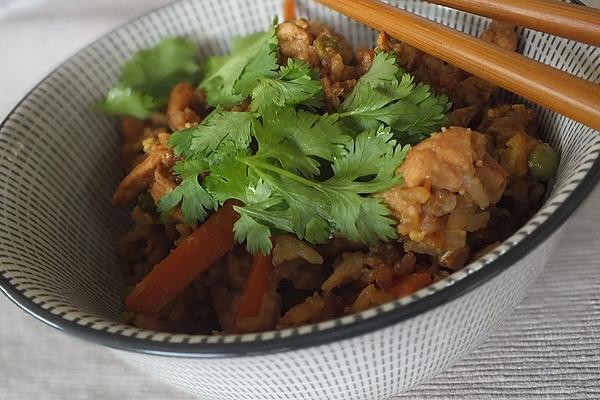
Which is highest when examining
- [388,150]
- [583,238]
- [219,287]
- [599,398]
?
[388,150]

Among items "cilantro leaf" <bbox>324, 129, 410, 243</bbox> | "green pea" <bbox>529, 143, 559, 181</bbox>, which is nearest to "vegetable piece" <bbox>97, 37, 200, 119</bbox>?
"cilantro leaf" <bbox>324, 129, 410, 243</bbox>

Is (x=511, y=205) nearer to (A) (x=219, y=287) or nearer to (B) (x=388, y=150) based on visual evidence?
(B) (x=388, y=150)

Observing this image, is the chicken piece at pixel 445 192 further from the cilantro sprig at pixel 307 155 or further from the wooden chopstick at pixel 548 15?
the wooden chopstick at pixel 548 15

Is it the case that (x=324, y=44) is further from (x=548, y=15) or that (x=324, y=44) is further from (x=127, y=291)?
(x=127, y=291)

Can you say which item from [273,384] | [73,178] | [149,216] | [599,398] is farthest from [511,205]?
[73,178]

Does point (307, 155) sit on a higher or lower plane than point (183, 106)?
higher

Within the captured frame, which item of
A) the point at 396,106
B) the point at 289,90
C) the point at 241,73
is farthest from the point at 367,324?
the point at 241,73
